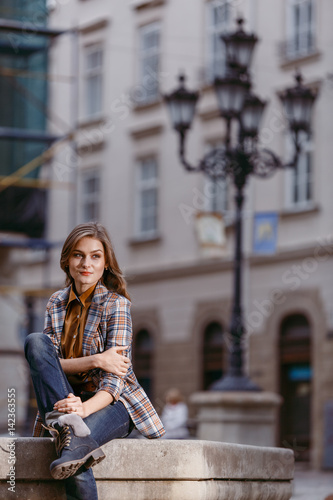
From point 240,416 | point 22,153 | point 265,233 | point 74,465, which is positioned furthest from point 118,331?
point 22,153

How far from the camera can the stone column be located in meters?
16.4

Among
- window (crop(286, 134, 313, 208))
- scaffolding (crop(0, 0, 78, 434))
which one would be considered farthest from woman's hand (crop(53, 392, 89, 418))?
window (crop(286, 134, 313, 208))

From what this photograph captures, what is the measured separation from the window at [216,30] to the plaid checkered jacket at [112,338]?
22422 mm

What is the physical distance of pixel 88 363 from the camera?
19.5 feet

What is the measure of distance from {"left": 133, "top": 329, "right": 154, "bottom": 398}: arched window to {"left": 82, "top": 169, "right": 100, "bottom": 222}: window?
3232 mm

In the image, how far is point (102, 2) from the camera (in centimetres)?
3194

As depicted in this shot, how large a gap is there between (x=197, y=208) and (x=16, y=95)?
522 cm

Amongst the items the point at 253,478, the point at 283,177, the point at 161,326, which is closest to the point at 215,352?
the point at 161,326

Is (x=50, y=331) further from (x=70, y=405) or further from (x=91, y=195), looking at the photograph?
(x=91, y=195)

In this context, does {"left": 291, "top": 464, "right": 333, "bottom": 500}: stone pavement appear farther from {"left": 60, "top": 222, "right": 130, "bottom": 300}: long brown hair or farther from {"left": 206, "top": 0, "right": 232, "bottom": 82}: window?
{"left": 206, "top": 0, "right": 232, "bottom": 82}: window

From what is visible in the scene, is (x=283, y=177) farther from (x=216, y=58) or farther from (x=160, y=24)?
(x=160, y=24)

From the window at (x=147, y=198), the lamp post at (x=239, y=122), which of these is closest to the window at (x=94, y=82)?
the window at (x=147, y=198)

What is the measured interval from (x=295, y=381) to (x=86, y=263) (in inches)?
780

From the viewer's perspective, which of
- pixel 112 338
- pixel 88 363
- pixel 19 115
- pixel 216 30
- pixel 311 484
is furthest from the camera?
pixel 216 30
